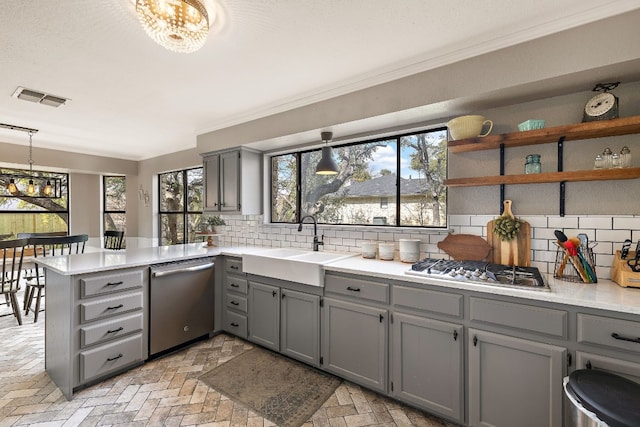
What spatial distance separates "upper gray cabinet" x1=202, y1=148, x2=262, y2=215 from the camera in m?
3.40

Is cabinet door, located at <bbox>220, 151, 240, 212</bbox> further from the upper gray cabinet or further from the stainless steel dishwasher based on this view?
the stainless steel dishwasher

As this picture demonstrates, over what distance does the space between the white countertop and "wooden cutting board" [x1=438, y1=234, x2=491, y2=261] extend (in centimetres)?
36

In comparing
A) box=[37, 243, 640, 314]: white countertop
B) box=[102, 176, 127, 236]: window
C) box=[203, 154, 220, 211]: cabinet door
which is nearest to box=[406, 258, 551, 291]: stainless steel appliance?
box=[37, 243, 640, 314]: white countertop

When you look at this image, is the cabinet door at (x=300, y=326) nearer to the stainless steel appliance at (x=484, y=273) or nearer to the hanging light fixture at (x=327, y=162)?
the stainless steel appliance at (x=484, y=273)

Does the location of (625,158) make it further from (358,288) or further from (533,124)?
(358,288)

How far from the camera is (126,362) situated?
7.86ft

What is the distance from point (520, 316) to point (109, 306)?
2852 millimetres

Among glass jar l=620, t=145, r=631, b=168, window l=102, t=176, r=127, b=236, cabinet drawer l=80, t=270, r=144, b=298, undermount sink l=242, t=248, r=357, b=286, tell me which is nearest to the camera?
glass jar l=620, t=145, r=631, b=168

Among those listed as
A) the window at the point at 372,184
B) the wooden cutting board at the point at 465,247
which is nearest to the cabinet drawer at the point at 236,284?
the window at the point at 372,184

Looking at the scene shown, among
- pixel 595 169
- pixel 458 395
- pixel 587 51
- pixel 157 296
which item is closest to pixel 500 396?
pixel 458 395

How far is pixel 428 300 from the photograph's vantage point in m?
1.85

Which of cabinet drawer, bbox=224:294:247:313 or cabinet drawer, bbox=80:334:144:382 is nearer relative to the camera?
cabinet drawer, bbox=80:334:144:382

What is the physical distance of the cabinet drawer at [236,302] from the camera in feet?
9.56

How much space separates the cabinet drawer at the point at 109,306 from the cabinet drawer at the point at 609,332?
119 inches
